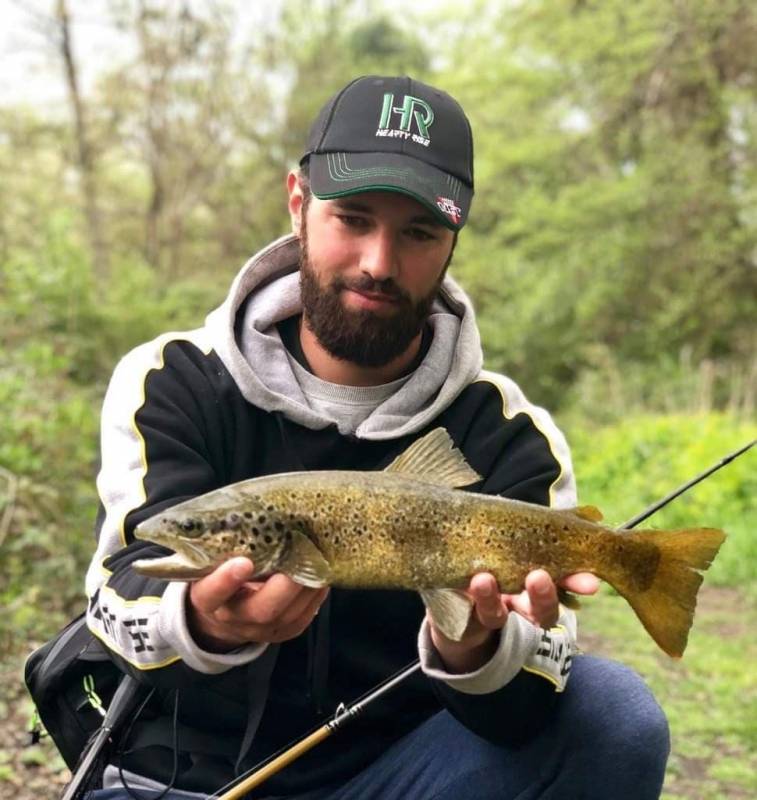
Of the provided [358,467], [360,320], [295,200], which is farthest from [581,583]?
[295,200]

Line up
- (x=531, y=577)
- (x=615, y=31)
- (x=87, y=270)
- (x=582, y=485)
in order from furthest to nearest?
(x=615, y=31)
(x=582, y=485)
(x=87, y=270)
(x=531, y=577)

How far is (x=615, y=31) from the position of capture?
1770 cm

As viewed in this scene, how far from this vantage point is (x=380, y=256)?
107 inches

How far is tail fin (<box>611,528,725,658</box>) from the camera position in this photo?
2.16 meters

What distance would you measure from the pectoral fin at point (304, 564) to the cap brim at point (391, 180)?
1.10 m

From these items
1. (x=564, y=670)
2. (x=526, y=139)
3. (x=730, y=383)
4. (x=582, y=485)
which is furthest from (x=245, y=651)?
(x=526, y=139)

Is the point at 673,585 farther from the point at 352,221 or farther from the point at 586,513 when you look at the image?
the point at 352,221

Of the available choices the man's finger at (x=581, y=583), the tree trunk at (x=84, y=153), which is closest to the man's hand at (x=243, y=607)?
the man's finger at (x=581, y=583)

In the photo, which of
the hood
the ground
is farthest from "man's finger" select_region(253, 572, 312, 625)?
the ground

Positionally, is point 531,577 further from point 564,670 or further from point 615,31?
point 615,31

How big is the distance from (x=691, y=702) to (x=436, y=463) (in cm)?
404

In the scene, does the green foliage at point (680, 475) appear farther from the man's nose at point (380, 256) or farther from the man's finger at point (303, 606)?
the man's finger at point (303, 606)

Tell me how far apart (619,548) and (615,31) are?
56.8 feet

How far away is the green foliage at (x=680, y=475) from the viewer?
8.80 meters
